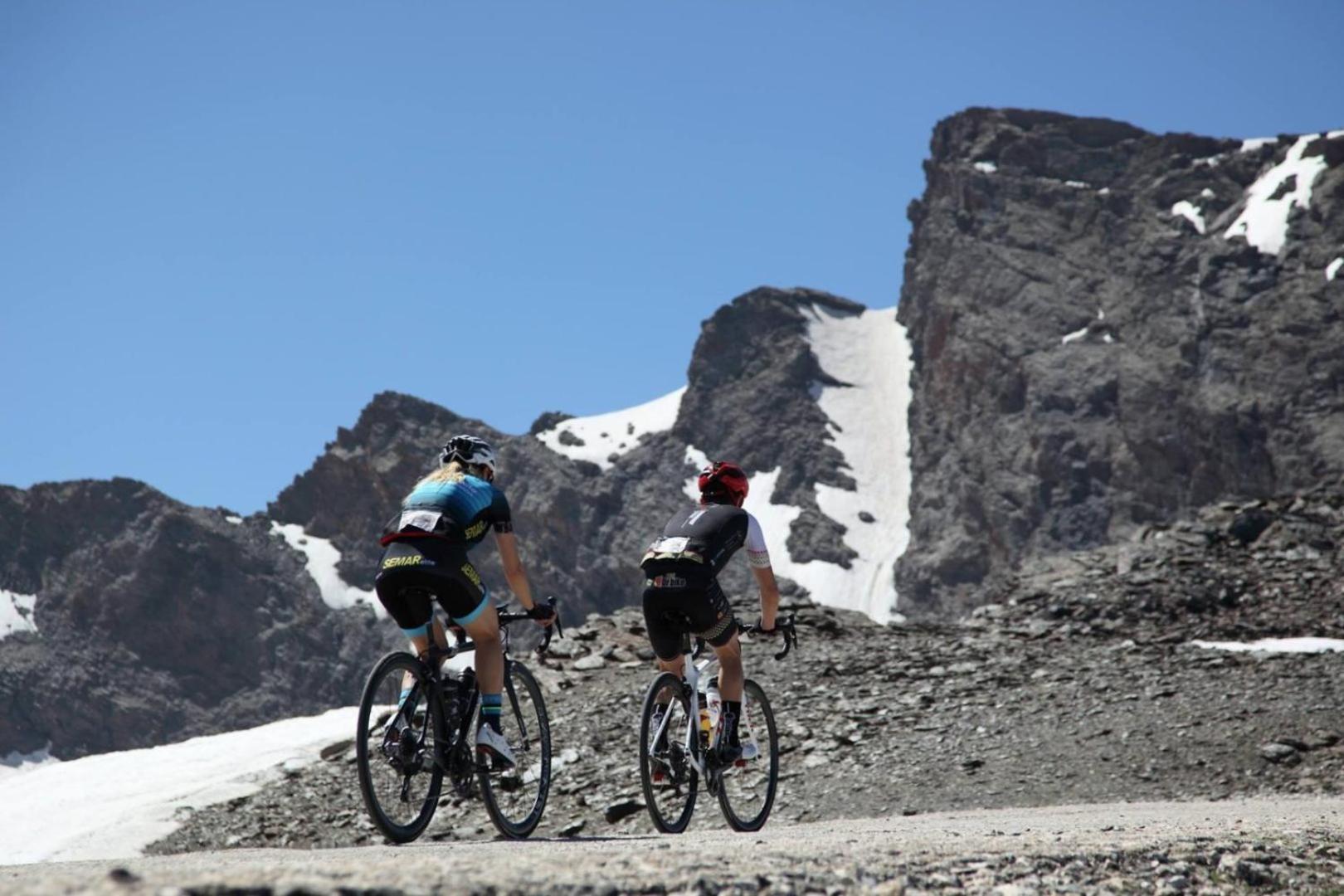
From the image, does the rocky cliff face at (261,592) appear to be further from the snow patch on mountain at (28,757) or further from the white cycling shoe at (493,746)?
the white cycling shoe at (493,746)

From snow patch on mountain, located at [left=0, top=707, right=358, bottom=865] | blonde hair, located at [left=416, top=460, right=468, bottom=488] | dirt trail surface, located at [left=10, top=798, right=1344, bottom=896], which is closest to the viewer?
dirt trail surface, located at [left=10, top=798, right=1344, bottom=896]

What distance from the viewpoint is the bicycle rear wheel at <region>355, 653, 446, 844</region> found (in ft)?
26.6

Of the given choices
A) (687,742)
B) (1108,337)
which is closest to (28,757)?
(1108,337)

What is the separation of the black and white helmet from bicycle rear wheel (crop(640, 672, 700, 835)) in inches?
81.1

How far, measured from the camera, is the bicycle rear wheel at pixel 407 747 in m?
8.11

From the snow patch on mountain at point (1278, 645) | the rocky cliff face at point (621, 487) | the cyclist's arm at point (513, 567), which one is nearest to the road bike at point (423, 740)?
the cyclist's arm at point (513, 567)

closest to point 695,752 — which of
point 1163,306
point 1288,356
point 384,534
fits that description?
point 384,534

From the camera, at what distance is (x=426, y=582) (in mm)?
8242

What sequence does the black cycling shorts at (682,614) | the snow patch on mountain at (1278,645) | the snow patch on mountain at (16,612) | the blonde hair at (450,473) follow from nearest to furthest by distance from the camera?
the blonde hair at (450,473) < the black cycling shorts at (682,614) < the snow patch on mountain at (1278,645) < the snow patch on mountain at (16,612)

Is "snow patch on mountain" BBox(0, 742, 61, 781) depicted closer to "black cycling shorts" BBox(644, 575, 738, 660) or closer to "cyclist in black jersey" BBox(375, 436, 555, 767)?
"black cycling shorts" BBox(644, 575, 738, 660)

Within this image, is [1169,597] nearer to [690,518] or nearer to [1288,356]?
[690,518]

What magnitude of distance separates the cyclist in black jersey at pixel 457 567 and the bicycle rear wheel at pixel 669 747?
117 cm

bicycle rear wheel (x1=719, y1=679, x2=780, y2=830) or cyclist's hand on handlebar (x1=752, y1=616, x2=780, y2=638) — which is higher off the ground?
cyclist's hand on handlebar (x1=752, y1=616, x2=780, y2=638)

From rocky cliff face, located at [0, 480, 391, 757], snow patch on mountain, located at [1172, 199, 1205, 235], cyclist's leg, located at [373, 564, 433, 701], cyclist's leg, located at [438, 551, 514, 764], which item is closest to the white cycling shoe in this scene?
cyclist's leg, located at [438, 551, 514, 764]
